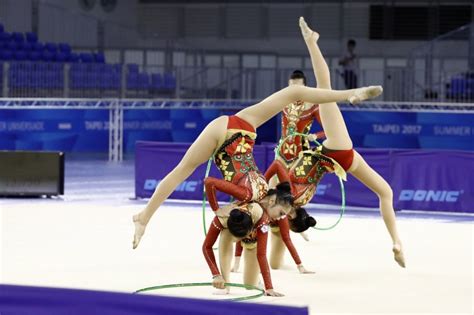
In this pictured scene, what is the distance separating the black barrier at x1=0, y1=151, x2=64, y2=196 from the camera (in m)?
19.4

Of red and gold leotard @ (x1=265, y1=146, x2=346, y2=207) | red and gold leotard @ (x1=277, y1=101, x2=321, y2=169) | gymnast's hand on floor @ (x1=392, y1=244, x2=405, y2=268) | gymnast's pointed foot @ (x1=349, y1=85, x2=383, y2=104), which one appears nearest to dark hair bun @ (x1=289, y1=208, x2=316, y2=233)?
red and gold leotard @ (x1=265, y1=146, x2=346, y2=207)

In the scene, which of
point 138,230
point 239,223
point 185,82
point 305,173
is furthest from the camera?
point 185,82

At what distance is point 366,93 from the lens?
897 cm

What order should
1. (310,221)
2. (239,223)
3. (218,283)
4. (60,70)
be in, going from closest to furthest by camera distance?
(239,223) < (218,283) < (310,221) < (60,70)

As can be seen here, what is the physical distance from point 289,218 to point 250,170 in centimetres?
163

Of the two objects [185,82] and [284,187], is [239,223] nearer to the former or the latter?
[284,187]

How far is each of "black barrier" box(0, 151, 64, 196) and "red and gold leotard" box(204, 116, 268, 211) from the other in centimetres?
970

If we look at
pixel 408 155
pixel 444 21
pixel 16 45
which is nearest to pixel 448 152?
pixel 408 155

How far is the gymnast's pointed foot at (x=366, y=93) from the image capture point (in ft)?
29.1

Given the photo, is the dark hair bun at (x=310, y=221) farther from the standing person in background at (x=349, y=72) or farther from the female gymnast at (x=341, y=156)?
the standing person in background at (x=349, y=72)

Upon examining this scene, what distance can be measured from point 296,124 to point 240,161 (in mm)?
3786

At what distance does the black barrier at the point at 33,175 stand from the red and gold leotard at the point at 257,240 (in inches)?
383

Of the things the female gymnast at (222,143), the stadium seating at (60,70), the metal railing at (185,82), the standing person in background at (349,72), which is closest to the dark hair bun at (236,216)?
the female gymnast at (222,143)

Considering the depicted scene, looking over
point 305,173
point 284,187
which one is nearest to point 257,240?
point 284,187
